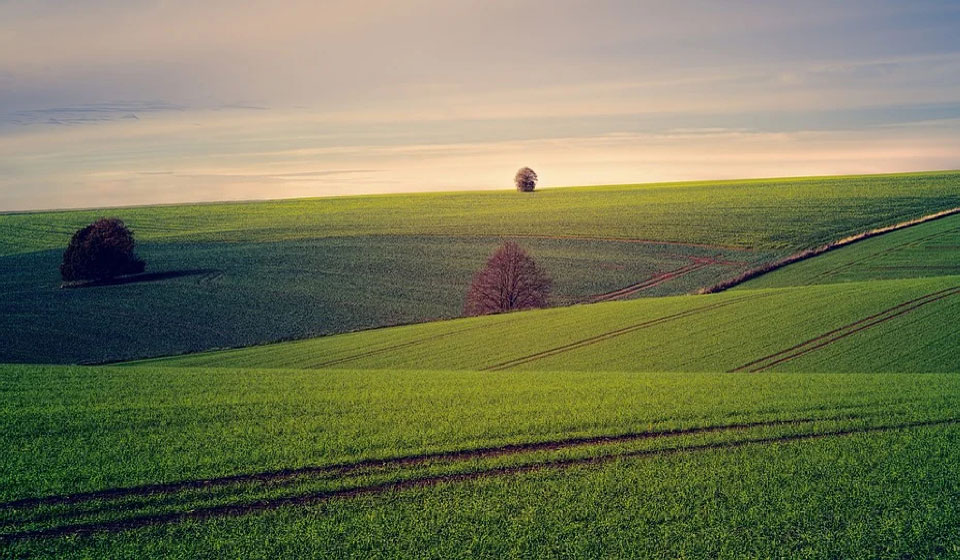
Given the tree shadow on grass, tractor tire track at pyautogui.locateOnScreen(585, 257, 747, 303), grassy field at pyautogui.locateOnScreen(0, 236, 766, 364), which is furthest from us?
the tree shadow on grass

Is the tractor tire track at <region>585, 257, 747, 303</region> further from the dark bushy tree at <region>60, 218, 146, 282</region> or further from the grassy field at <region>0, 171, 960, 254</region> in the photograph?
the dark bushy tree at <region>60, 218, 146, 282</region>

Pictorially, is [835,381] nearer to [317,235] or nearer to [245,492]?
[245,492]

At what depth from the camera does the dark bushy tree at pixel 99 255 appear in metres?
53.8

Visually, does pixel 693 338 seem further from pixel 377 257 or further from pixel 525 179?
pixel 525 179

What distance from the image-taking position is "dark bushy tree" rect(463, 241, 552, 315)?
41.2 m

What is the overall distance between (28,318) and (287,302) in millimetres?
16509

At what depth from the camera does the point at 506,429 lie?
12.4 meters

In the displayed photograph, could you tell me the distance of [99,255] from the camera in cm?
5431

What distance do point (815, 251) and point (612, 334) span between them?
99.9 ft

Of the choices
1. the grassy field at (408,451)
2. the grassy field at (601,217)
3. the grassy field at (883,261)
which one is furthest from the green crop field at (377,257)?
the grassy field at (408,451)

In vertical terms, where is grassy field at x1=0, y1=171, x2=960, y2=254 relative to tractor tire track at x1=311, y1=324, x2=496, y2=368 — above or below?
above

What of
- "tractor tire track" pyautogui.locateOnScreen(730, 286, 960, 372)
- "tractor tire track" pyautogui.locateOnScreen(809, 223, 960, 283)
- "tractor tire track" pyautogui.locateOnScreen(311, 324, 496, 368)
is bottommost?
"tractor tire track" pyautogui.locateOnScreen(311, 324, 496, 368)

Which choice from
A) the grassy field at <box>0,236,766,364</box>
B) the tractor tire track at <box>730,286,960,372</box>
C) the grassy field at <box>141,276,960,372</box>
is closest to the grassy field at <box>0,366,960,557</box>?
the tractor tire track at <box>730,286,960,372</box>

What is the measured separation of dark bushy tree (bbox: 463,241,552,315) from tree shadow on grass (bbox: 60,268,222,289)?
2723 cm
